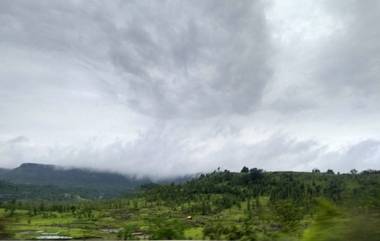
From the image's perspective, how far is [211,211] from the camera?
8812 centimetres

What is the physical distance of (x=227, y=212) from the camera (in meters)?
84.2

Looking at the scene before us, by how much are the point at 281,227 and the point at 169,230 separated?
13038 millimetres

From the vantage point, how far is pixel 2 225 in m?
7.30

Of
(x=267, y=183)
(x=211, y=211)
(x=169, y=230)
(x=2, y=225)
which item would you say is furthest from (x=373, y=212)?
(x=267, y=183)

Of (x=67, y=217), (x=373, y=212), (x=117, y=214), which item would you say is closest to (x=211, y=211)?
(x=117, y=214)

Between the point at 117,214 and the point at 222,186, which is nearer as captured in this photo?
the point at 117,214

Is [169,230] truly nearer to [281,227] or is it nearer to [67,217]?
[281,227]

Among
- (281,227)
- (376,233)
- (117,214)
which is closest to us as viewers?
(376,233)

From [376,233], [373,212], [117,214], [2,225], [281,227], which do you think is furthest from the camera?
[117,214]

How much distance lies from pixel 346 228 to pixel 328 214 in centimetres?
33

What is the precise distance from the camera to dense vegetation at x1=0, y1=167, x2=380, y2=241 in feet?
18.8

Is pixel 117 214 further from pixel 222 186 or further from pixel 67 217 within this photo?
pixel 222 186

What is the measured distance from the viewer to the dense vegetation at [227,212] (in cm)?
573

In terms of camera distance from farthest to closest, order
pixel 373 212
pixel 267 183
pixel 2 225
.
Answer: pixel 267 183
pixel 2 225
pixel 373 212
